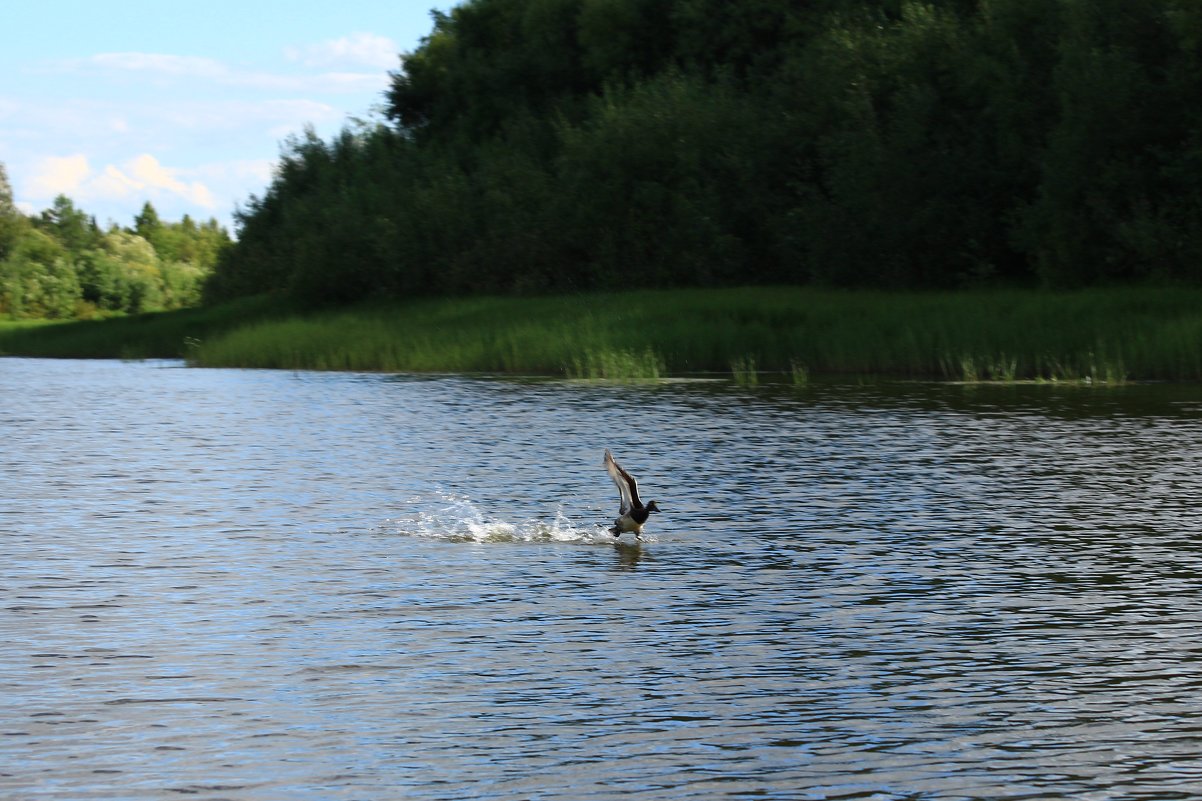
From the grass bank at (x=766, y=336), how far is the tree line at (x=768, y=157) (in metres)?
3.40

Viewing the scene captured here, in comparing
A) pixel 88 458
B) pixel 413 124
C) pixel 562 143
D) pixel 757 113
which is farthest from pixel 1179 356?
pixel 413 124

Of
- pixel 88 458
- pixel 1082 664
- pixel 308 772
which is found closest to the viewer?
pixel 308 772

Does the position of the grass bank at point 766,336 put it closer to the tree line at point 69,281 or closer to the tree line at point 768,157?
the tree line at point 768,157

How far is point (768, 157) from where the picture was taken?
63.0 metres

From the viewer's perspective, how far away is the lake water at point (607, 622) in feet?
30.2

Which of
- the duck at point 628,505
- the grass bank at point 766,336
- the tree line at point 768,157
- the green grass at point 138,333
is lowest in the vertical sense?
the duck at point 628,505

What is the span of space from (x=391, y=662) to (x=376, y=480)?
490 inches

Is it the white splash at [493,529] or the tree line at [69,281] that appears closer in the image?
the white splash at [493,529]

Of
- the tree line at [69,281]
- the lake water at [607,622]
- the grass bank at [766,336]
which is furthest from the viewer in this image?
the tree line at [69,281]

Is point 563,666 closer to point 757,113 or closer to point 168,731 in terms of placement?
point 168,731

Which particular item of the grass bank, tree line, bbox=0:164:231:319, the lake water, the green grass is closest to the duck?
the lake water

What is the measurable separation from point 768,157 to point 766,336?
1657cm

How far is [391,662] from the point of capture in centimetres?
1180

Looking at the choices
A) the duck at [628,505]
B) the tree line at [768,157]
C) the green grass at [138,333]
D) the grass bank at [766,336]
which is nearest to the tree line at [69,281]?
the green grass at [138,333]
